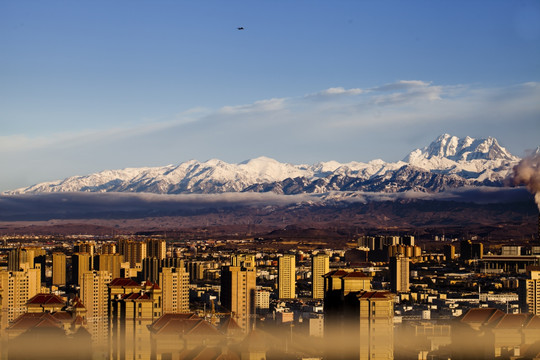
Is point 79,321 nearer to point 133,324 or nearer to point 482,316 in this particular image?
point 133,324

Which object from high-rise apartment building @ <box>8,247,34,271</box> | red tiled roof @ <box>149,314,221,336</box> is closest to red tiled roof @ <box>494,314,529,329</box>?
red tiled roof @ <box>149,314,221,336</box>

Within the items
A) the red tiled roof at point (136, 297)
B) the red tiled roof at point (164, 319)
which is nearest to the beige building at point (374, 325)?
the red tiled roof at point (164, 319)

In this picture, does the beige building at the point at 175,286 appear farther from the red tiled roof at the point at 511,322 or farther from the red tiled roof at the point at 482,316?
the red tiled roof at the point at 511,322

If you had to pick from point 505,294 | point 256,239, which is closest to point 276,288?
point 505,294

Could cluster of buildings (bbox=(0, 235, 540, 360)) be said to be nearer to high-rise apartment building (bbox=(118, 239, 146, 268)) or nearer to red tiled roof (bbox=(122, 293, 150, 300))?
red tiled roof (bbox=(122, 293, 150, 300))

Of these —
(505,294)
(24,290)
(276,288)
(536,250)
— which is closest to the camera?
(24,290)

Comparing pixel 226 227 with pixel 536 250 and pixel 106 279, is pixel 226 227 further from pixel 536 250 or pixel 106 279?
pixel 106 279
